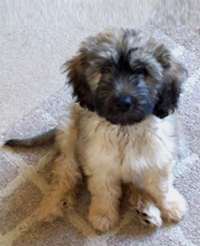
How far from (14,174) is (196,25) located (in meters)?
1.25

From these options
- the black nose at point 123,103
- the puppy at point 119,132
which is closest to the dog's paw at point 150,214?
the puppy at point 119,132

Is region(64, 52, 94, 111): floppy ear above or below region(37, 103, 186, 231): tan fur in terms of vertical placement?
above

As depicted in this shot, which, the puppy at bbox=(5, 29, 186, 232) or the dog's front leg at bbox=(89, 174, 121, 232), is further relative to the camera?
the dog's front leg at bbox=(89, 174, 121, 232)

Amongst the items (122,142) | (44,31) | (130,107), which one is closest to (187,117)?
(122,142)

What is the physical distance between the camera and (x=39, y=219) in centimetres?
177

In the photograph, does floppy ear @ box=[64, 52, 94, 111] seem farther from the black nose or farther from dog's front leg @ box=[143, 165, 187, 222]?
dog's front leg @ box=[143, 165, 187, 222]

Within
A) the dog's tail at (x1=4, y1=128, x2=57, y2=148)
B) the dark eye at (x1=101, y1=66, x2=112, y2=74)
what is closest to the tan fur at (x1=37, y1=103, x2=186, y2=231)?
the dog's tail at (x1=4, y1=128, x2=57, y2=148)

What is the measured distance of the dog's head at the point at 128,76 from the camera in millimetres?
1339

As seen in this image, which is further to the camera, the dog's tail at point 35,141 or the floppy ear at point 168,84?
the dog's tail at point 35,141

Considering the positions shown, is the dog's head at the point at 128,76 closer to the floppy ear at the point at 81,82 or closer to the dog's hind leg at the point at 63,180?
the floppy ear at the point at 81,82

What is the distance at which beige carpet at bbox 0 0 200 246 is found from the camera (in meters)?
1.74

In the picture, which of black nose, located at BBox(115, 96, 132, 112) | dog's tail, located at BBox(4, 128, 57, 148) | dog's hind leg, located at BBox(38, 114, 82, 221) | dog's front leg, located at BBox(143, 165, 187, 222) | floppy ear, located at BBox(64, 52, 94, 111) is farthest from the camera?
dog's tail, located at BBox(4, 128, 57, 148)

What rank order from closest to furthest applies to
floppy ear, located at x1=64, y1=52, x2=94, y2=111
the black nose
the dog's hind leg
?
the black nose → floppy ear, located at x1=64, y1=52, x2=94, y2=111 → the dog's hind leg

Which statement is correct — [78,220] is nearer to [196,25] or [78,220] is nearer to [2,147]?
[2,147]
